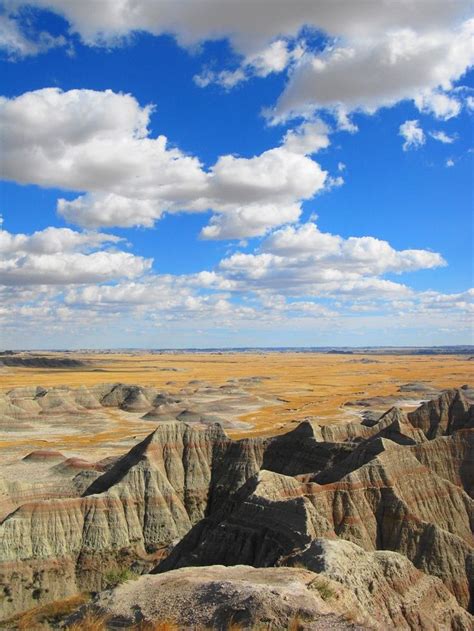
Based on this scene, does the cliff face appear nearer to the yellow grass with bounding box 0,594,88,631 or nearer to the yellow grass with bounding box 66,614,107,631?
the yellow grass with bounding box 0,594,88,631

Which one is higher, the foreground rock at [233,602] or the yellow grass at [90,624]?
the foreground rock at [233,602]

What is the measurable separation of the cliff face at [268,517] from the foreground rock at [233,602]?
1583 millimetres

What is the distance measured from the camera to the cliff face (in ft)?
81.7

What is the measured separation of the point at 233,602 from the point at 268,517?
31.4ft

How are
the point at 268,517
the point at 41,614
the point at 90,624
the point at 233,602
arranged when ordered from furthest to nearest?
the point at 41,614
the point at 268,517
the point at 90,624
the point at 233,602

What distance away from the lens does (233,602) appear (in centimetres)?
1839

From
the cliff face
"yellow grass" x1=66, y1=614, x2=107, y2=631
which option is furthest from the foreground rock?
the cliff face

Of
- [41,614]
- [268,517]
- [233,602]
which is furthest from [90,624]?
[41,614]

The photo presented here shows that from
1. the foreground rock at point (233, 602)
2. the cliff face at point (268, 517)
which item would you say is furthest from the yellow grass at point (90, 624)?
the cliff face at point (268, 517)

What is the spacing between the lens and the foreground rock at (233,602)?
17469 mm

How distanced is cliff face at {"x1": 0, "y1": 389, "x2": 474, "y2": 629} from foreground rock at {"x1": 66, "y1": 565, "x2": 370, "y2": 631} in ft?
5.19

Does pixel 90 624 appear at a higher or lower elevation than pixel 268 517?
lower

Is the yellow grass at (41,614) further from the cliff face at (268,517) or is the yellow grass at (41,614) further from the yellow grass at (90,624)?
the yellow grass at (90,624)

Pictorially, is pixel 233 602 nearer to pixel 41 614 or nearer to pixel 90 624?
pixel 90 624
